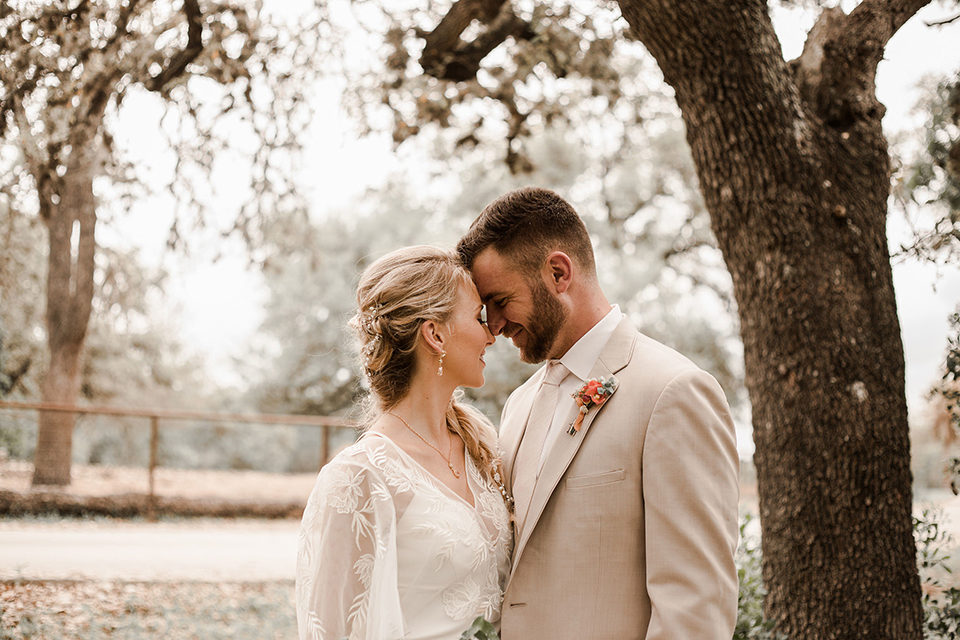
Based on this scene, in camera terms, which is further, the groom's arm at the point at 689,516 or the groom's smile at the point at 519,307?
the groom's smile at the point at 519,307

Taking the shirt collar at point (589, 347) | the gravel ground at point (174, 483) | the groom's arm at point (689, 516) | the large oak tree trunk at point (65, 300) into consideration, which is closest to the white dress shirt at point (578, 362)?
the shirt collar at point (589, 347)

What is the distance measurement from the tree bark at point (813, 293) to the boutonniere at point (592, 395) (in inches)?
50.8

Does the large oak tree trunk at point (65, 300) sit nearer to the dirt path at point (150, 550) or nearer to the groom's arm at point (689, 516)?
the dirt path at point (150, 550)

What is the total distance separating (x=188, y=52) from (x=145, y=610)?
399cm

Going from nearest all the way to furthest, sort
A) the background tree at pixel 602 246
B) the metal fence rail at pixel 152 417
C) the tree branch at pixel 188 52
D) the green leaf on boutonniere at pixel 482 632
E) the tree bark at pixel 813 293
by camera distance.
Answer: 1. the green leaf on boutonniere at pixel 482 632
2. the tree bark at pixel 813 293
3. the tree branch at pixel 188 52
4. the metal fence rail at pixel 152 417
5. the background tree at pixel 602 246

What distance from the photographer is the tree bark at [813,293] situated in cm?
300

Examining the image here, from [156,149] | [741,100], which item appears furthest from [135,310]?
[741,100]

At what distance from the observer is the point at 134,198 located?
6055 mm

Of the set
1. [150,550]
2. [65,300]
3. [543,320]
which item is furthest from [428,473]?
[65,300]

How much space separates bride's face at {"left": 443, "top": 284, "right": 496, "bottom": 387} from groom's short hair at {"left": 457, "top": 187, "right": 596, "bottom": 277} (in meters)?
0.19

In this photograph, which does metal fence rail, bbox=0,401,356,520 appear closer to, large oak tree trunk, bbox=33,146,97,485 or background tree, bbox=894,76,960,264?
large oak tree trunk, bbox=33,146,97,485

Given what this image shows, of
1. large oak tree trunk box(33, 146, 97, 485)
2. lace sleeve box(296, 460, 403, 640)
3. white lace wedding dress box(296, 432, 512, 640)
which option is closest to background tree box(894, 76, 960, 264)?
white lace wedding dress box(296, 432, 512, 640)

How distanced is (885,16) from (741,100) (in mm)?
838

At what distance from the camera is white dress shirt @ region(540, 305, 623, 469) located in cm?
234
